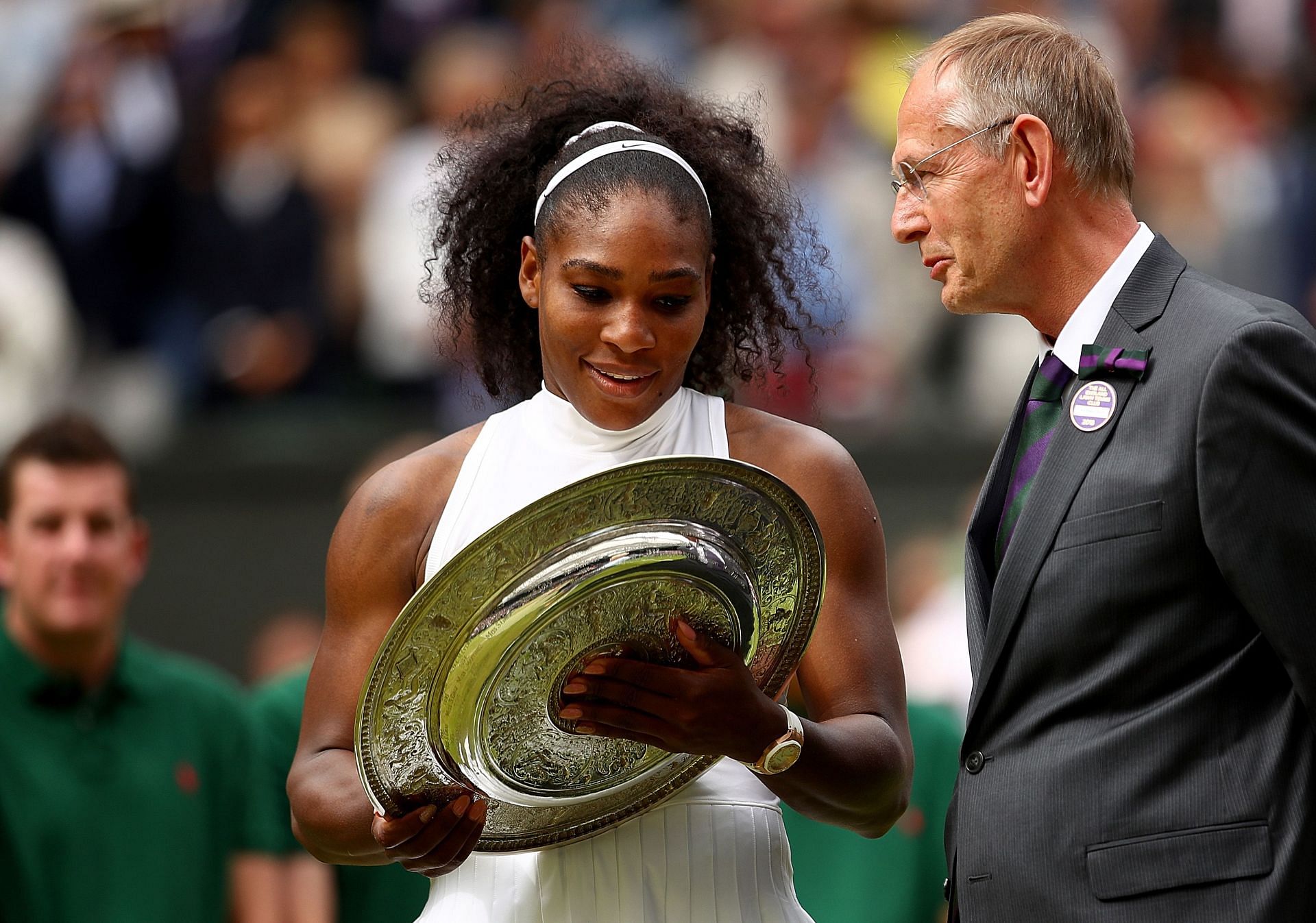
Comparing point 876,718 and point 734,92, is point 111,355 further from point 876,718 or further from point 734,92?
point 876,718

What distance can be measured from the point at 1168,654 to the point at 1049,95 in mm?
824

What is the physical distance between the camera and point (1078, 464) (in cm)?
264

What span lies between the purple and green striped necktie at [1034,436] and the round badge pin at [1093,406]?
59 mm

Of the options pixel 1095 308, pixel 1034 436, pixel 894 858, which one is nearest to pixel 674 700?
pixel 1034 436

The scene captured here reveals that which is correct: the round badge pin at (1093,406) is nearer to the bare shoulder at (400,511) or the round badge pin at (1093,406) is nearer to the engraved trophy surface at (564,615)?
the engraved trophy surface at (564,615)

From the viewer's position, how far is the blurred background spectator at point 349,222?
26.0 feet

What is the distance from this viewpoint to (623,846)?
282cm

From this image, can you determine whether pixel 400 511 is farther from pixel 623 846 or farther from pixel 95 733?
pixel 95 733

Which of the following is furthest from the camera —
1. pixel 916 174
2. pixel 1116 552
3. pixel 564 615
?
pixel 916 174

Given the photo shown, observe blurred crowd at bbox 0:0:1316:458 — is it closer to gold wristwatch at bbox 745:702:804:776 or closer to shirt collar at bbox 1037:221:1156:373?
shirt collar at bbox 1037:221:1156:373

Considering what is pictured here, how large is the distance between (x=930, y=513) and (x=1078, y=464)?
520cm

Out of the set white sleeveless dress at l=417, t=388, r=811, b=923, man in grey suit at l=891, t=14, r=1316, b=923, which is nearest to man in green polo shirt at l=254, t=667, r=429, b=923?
white sleeveless dress at l=417, t=388, r=811, b=923

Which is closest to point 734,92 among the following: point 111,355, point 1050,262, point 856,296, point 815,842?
point 856,296

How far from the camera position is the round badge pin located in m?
2.65
